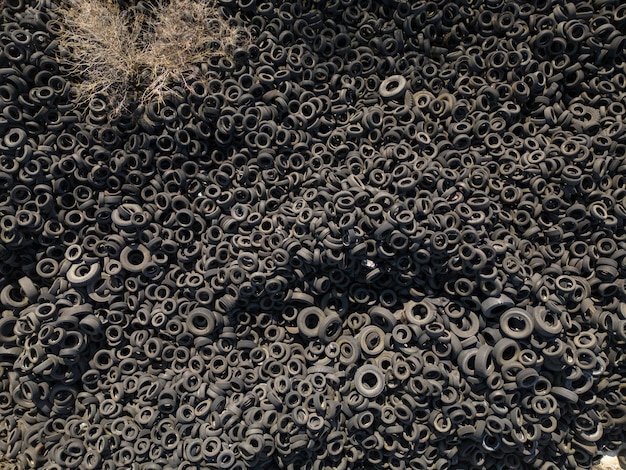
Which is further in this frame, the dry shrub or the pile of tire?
the dry shrub

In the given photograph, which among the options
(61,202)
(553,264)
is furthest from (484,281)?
(61,202)

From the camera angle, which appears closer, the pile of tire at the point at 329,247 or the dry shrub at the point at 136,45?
the pile of tire at the point at 329,247

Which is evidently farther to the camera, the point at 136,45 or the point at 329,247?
the point at 136,45

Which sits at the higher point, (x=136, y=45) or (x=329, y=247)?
(x=136, y=45)
